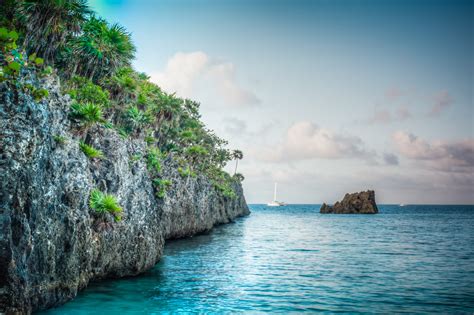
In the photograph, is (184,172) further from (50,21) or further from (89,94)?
(50,21)

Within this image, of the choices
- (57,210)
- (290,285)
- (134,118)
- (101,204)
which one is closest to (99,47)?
(134,118)

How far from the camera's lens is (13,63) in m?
9.02

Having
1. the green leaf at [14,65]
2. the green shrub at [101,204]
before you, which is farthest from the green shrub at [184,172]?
the green leaf at [14,65]

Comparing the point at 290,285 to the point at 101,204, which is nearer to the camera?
the point at 101,204

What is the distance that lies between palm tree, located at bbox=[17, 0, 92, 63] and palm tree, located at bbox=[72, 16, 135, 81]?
2.18ft

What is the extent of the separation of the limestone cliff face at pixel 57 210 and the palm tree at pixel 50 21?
17.8 ft

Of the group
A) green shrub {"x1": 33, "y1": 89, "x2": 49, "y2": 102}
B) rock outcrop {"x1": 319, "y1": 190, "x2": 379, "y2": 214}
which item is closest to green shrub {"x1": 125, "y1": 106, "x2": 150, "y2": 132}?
green shrub {"x1": 33, "y1": 89, "x2": 49, "y2": 102}

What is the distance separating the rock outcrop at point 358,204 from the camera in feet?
407

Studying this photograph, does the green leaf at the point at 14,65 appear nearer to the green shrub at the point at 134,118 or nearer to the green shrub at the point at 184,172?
the green shrub at the point at 134,118

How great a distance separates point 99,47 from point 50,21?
3434mm

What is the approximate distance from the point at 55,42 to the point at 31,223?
12.9 m

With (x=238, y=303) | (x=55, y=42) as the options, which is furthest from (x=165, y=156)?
(x=238, y=303)

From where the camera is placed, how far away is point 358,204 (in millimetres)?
125500

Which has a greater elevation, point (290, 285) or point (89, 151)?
point (89, 151)
